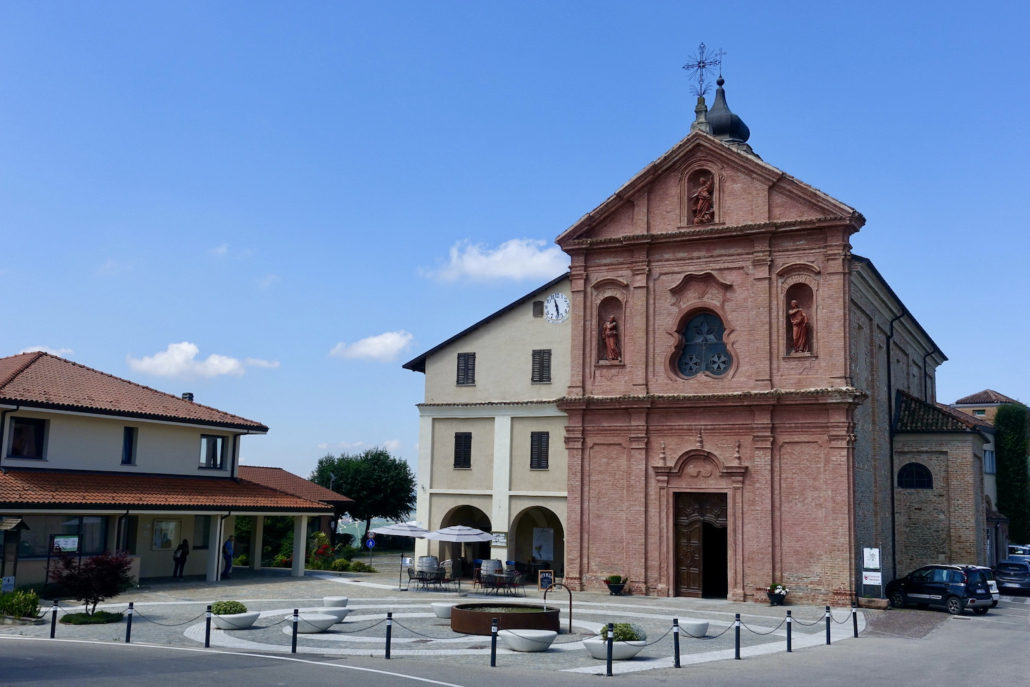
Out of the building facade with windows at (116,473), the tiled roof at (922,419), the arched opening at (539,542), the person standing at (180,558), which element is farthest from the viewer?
the arched opening at (539,542)

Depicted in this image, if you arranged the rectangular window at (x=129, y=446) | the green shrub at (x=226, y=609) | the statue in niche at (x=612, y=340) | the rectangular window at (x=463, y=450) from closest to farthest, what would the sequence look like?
the green shrub at (x=226, y=609) < the rectangular window at (x=129, y=446) < the statue in niche at (x=612, y=340) < the rectangular window at (x=463, y=450)

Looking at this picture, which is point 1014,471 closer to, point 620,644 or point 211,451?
point 211,451

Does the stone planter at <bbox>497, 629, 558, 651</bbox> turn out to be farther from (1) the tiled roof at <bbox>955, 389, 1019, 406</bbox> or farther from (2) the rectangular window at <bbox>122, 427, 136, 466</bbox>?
(1) the tiled roof at <bbox>955, 389, 1019, 406</bbox>

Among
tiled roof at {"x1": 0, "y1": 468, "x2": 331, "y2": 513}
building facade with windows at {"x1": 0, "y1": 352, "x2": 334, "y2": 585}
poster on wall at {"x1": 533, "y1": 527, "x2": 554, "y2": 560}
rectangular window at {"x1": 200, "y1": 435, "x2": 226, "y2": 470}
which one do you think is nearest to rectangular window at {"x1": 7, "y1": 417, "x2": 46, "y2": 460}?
building facade with windows at {"x1": 0, "y1": 352, "x2": 334, "y2": 585}

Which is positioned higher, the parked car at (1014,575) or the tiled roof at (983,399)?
the tiled roof at (983,399)

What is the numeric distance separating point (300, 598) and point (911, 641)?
57.2 ft

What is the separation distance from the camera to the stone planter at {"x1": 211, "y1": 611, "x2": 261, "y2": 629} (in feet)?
72.9

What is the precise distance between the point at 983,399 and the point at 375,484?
52191 mm

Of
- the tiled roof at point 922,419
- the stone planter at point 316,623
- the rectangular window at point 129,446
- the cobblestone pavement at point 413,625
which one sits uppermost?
the tiled roof at point 922,419

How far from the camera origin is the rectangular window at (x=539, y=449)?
36.6 metres

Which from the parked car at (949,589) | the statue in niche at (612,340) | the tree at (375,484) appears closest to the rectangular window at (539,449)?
the statue in niche at (612,340)

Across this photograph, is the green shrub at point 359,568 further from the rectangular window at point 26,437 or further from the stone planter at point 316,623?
the stone planter at point 316,623

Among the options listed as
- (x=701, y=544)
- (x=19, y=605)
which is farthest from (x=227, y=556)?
(x=701, y=544)

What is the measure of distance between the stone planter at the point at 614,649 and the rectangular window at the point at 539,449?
1749 cm
